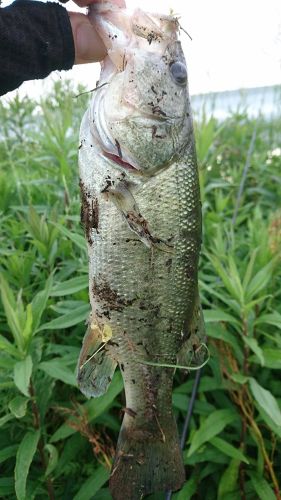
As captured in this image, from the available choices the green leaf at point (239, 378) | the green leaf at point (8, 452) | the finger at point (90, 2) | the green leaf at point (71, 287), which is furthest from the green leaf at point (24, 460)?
the finger at point (90, 2)

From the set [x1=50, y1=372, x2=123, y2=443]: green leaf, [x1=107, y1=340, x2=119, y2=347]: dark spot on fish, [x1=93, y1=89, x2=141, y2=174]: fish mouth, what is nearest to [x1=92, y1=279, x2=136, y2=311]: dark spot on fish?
[x1=107, y1=340, x2=119, y2=347]: dark spot on fish

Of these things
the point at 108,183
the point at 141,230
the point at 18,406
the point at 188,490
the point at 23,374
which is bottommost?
the point at 188,490

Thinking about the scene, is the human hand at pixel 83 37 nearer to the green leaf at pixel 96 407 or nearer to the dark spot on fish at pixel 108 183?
the dark spot on fish at pixel 108 183

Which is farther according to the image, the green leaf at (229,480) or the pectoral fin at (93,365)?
the green leaf at (229,480)

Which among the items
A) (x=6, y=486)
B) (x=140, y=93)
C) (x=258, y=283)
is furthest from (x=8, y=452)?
(x=140, y=93)

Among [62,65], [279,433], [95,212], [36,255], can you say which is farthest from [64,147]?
[279,433]

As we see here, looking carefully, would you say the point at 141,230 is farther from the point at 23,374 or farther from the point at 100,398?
the point at 100,398
